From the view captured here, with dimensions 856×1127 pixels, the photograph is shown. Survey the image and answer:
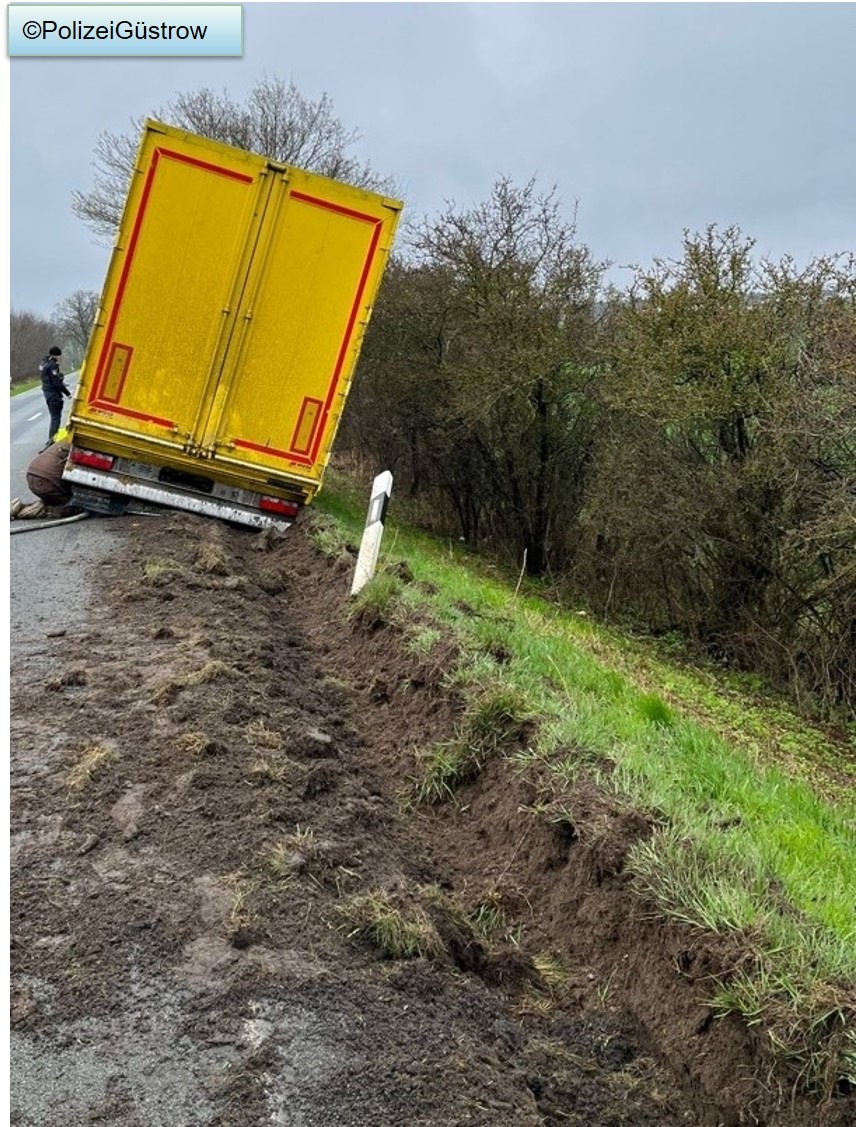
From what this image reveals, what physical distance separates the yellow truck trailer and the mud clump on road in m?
4.79

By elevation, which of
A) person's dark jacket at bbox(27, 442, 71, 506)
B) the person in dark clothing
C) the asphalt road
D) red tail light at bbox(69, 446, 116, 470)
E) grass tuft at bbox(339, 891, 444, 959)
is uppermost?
the person in dark clothing

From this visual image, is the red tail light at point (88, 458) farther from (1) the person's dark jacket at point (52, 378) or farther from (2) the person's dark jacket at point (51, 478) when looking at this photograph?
(1) the person's dark jacket at point (52, 378)

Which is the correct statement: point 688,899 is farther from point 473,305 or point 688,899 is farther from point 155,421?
point 473,305

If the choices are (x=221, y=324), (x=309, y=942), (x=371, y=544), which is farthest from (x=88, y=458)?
(x=309, y=942)

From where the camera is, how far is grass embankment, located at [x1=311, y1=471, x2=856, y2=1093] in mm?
2684

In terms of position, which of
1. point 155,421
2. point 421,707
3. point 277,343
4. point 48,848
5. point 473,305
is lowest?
point 48,848

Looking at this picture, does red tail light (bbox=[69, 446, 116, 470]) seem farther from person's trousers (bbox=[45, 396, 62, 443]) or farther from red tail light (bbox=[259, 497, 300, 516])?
person's trousers (bbox=[45, 396, 62, 443])

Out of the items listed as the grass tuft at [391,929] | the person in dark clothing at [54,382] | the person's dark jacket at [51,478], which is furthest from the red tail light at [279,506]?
A: the person in dark clothing at [54,382]

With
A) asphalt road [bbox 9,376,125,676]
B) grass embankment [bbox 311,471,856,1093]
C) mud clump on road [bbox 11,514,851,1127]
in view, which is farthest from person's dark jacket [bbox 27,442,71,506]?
mud clump on road [bbox 11,514,851,1127]

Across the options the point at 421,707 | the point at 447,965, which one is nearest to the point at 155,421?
the point at 421,707

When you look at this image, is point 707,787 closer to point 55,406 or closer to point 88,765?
point 88,765

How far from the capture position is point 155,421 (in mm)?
9227

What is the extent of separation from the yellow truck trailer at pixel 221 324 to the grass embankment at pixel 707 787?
1988mm

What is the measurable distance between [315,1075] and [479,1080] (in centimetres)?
43
